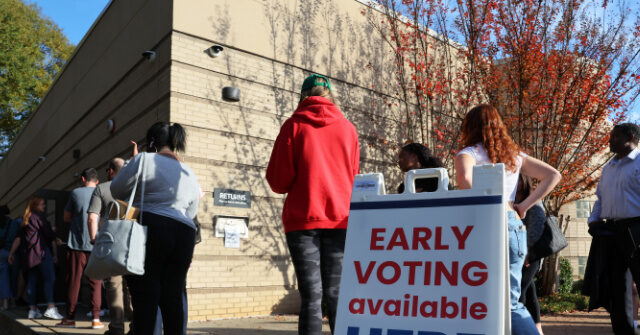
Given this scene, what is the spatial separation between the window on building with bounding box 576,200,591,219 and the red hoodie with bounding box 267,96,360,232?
44.0ft

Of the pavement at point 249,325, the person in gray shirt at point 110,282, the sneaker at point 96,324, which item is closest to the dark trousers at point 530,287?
the pavement at point 249,325

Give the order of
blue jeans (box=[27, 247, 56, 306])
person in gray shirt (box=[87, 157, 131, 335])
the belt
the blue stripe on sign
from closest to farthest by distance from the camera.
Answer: the blue stripe on sign, the belt, person in gray shirt (box=[87, 157, 131, 335]), blue jeans (box=[27, 247, 56, 306])

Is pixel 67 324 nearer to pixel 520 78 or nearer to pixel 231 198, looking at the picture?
pixel 231 198

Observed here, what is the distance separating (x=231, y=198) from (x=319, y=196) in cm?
525

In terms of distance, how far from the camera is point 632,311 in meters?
4.52

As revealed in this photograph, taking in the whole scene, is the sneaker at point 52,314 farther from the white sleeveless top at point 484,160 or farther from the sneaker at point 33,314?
the white sleeveless top at point 484,160

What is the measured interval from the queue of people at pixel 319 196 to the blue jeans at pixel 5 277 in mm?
6725

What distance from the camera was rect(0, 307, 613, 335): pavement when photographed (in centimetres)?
666

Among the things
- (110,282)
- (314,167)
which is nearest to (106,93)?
(110,282)

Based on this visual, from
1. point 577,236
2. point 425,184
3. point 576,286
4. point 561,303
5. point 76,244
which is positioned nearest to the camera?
point 425,184

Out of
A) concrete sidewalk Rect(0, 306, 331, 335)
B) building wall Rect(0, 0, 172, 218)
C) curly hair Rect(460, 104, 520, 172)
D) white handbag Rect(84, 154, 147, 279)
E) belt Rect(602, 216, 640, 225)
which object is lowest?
concrete sidewalk Rect(0, 306, 331, 335)

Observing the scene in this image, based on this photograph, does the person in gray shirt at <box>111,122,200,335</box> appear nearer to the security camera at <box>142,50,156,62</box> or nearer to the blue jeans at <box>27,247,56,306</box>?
the blue jeans at <box>27,247,56,306</box>

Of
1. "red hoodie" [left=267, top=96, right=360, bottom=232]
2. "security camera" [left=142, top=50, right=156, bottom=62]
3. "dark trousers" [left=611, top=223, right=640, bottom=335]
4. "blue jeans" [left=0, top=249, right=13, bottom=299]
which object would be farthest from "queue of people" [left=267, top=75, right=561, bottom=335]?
"blue jeans" [left=0, top=249, right=13, bottom=299]

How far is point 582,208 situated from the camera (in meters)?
15.2
